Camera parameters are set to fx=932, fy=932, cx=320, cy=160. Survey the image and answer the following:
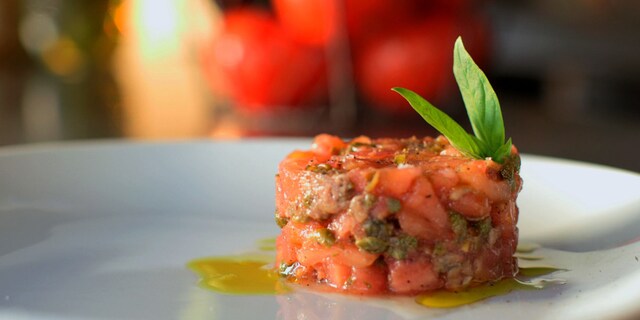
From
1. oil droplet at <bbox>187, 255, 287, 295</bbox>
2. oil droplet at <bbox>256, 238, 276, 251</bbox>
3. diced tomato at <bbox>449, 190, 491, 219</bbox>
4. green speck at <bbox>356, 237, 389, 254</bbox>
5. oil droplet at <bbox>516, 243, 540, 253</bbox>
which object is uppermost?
diced tomato at <bbox>449, 190, 491, 219</bbox>

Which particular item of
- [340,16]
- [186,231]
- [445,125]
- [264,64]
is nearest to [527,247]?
[445,125]

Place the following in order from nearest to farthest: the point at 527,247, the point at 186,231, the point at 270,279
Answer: the point at 270,279 → the point at 527,247 → the point at 186,231

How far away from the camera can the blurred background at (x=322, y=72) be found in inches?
122

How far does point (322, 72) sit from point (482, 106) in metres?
1.87

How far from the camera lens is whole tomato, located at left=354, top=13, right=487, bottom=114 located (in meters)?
3.10

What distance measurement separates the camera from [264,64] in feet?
10.4

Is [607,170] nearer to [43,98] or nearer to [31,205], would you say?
[31,205]

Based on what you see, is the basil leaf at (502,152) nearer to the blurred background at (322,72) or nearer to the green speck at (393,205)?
the green speck at (393,205)

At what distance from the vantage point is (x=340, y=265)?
53.3 inches

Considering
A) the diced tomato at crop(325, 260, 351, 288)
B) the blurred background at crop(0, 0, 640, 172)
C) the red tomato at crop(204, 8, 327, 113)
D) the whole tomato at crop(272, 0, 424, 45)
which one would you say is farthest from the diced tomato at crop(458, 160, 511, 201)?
the red tomato at crop(204, 8, 327, 113)

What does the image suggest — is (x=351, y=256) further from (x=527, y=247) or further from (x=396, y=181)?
(x=527, y=247)

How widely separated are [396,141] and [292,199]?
0.78 ft

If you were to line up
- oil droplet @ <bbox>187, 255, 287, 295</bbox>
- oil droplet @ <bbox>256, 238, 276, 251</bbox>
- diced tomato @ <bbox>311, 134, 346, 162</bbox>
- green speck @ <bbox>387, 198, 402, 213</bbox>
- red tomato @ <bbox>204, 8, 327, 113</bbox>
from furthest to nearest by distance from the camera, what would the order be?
red tomato @ <bbox>204, 8, 327, 113</bbox> < oil droplet @ <bbox>256, 238, 276, 251</bbox> < diced tomato @ <bbox>311, 134, 346, 162</bbox> < oil droplet @ <bbox>187, 255, 287, 295</bbox> < green speck @ <bbox>387, 198, 402, 213</bbox>

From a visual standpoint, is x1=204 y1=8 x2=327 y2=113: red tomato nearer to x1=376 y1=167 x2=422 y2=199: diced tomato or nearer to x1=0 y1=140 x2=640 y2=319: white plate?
x1=0 y1=140 x2=640 y2=319: white plate
